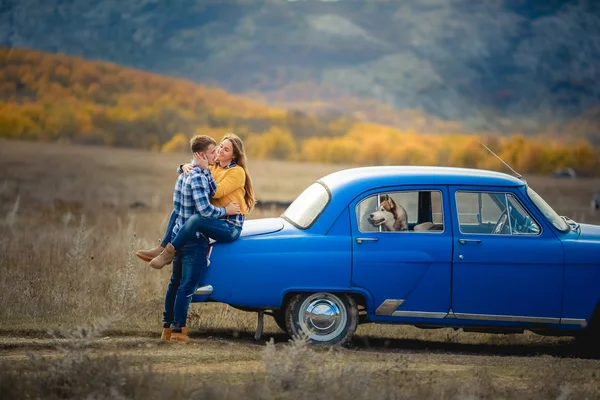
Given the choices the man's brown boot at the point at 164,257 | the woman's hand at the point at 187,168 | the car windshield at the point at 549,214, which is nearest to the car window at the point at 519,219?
the car windshield at the point at 549,214

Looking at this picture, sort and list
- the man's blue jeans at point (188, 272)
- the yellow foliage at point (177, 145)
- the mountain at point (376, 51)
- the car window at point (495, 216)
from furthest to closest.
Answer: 1. the mountain at point (376, 51)
2. the yellow foliage at point (177, 145)
3. the car window at point (495, 216)
4. the man's blue jeans at point (188, 272)

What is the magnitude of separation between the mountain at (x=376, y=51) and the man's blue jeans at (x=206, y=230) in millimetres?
61391

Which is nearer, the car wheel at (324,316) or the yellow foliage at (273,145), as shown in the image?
the car wheel at (324,316)

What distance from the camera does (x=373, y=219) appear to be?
9062mm

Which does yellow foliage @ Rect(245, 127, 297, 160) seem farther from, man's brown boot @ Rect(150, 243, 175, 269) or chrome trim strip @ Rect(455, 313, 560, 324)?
chrome trim strip @ Rect(455, 313, 560, 324)

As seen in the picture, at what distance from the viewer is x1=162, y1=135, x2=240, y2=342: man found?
8.90m

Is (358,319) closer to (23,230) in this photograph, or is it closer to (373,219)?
(373,219)

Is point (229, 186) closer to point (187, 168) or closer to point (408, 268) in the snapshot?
point (187, 168)

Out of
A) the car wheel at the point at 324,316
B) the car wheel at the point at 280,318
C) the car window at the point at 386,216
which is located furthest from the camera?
the car wheel at the point at 280,318

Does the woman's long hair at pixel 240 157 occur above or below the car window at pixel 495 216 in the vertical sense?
above

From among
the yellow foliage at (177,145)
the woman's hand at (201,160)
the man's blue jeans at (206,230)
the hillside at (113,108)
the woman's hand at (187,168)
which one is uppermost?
the hillside at (113,108)

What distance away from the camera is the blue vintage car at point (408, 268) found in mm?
8898

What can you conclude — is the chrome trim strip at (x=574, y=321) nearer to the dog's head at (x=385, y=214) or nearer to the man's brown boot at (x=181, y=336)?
the dog's head at (x=385, y=214)

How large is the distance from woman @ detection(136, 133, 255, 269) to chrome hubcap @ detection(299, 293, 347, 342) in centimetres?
98
